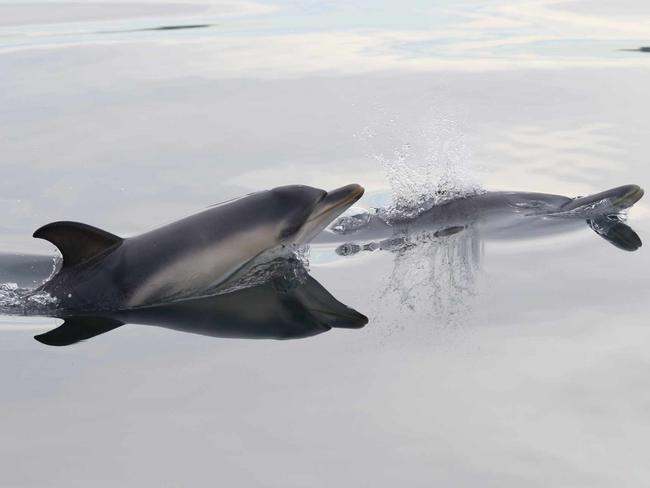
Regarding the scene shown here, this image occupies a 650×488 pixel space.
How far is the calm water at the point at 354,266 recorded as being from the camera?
636 cm

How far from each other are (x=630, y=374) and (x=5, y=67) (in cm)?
1452

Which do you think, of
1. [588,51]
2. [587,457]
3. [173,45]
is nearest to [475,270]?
[587,457]

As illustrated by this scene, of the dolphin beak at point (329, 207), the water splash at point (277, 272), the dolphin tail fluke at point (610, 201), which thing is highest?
the dolphin beak at point (329, 207)

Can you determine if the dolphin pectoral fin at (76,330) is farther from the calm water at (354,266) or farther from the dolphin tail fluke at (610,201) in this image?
the dolphin tail fluke at (610,201)

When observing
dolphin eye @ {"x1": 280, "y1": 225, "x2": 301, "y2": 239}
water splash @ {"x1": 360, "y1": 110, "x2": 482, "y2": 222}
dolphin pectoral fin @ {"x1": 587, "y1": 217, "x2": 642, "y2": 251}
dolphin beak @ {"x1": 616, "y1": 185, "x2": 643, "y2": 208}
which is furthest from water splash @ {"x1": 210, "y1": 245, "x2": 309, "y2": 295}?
dolphin beak @ {"x1": 616, "y1": 185, "x2": 643, "y2": 208}

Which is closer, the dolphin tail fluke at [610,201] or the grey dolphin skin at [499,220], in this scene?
the grey dolphin skin at [499,220]

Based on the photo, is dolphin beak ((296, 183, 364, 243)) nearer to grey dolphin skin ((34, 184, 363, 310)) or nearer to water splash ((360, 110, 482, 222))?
grey dolphin skin ((34, 184, 363, 310))

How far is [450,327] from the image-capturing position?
27.0 feet

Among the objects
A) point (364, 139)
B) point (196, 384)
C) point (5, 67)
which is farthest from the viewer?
point (5, 67)

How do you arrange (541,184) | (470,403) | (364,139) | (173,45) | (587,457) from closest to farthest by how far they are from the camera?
(587,457) → (470,403) → (541,184) → (364,139) → (173,45)

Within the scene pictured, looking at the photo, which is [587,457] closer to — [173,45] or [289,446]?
[289,446]

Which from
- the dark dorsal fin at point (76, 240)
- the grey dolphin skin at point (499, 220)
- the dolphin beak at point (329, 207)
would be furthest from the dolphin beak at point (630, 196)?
the dark dorsal fin at point (76, 240)

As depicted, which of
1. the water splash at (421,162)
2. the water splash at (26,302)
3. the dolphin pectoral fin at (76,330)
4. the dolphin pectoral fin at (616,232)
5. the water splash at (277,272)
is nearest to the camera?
the dolphin pectoral fin at (76,330)

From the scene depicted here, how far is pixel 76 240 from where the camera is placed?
870 cm
